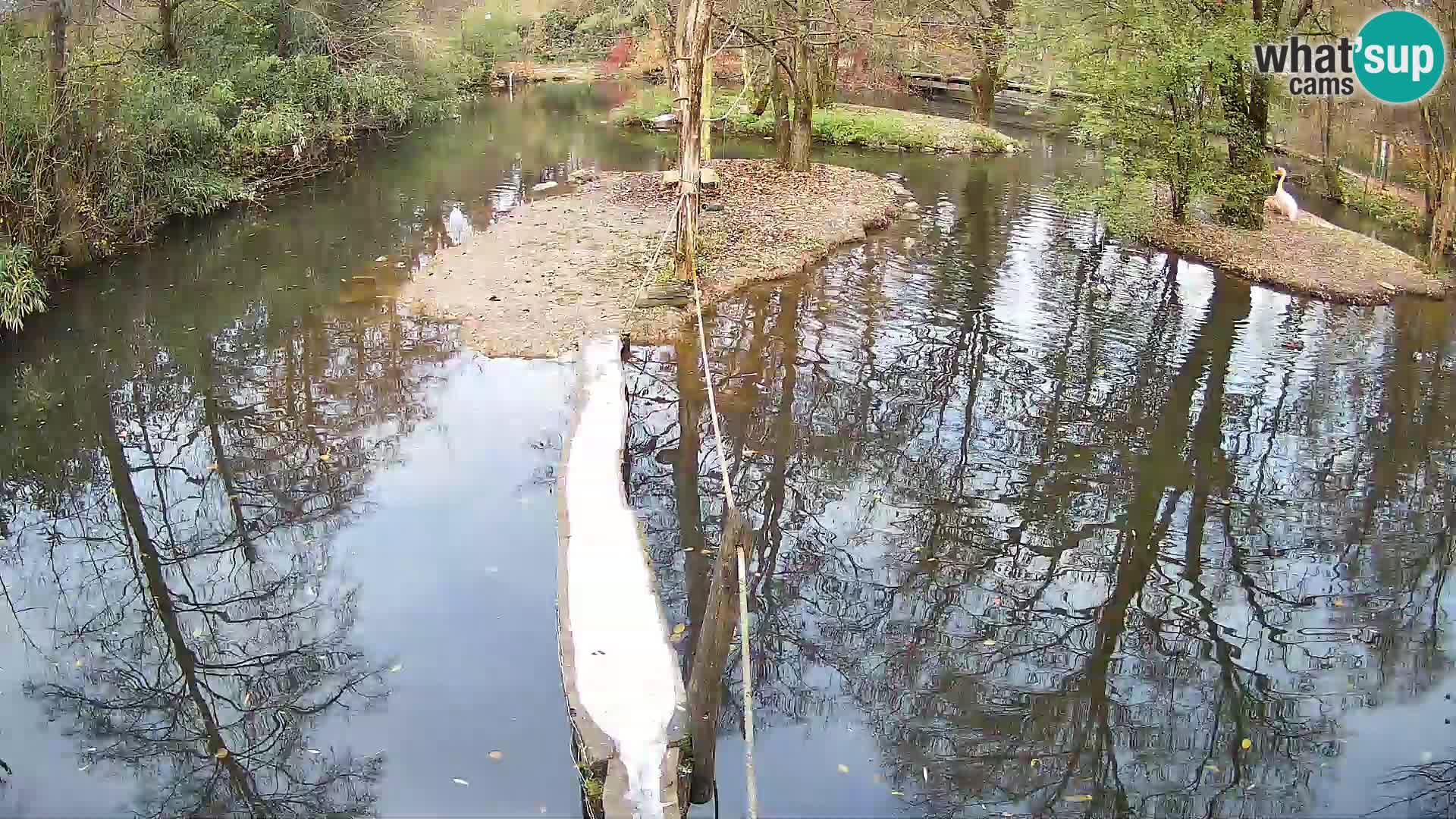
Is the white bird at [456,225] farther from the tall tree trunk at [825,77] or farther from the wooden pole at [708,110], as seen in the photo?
the tall tree trunk at [825,77]

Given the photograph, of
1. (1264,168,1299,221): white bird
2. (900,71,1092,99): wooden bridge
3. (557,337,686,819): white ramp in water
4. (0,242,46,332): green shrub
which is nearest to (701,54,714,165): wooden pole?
(557,337,686,819): white ramp in water

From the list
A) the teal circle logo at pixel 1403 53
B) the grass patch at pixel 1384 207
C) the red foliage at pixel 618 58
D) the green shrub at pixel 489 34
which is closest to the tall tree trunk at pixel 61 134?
the teal circle logo at pixel 1403 53

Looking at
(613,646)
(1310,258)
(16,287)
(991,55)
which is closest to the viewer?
(613,646)

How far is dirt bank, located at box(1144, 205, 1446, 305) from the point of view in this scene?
1456 cm

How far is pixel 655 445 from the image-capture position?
9.51 meters

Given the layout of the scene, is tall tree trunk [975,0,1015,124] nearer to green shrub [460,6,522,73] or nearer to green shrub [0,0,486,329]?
green shrub [0,0,486,329]

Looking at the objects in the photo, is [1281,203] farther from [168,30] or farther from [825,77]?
[168,30]

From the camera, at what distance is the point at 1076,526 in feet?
27.3

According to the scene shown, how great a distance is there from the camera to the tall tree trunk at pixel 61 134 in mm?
12820

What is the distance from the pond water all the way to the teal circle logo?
3.84m

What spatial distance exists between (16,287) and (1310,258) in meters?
16.9

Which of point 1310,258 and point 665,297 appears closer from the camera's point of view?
point 665,297

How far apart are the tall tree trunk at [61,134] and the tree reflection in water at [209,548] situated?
2.21 m

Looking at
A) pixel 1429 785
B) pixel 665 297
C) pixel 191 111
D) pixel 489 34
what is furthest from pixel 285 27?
pixel 1429 785
